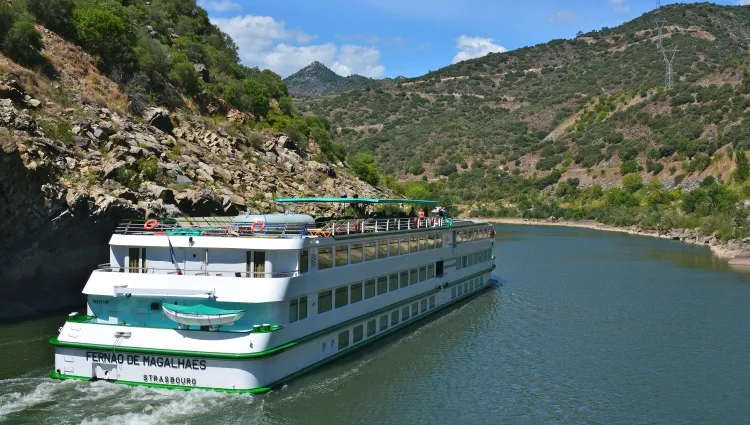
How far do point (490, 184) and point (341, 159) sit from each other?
68.7m

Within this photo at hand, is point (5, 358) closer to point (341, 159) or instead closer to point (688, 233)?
point (341, 159)

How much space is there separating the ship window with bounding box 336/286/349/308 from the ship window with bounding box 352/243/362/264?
1285 millimetres

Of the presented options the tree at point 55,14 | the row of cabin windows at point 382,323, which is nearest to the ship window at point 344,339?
the row of cabin windows at point 382,323

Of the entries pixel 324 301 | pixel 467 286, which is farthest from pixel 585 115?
pixel 324 301

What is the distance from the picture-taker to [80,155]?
31953mm

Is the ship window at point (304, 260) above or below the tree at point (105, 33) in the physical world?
below

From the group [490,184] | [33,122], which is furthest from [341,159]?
[490,184]

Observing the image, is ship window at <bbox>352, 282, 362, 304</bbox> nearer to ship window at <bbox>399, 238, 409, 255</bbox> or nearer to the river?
the river

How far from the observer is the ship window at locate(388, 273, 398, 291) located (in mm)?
26938

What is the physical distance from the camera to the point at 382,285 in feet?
86.3

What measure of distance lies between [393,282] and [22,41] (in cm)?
2664

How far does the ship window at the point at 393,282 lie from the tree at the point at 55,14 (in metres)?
30.4

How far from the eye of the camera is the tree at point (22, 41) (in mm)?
36094

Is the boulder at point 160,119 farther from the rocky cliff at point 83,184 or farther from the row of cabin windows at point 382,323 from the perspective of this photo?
the row of cabin windows at point 382,323
